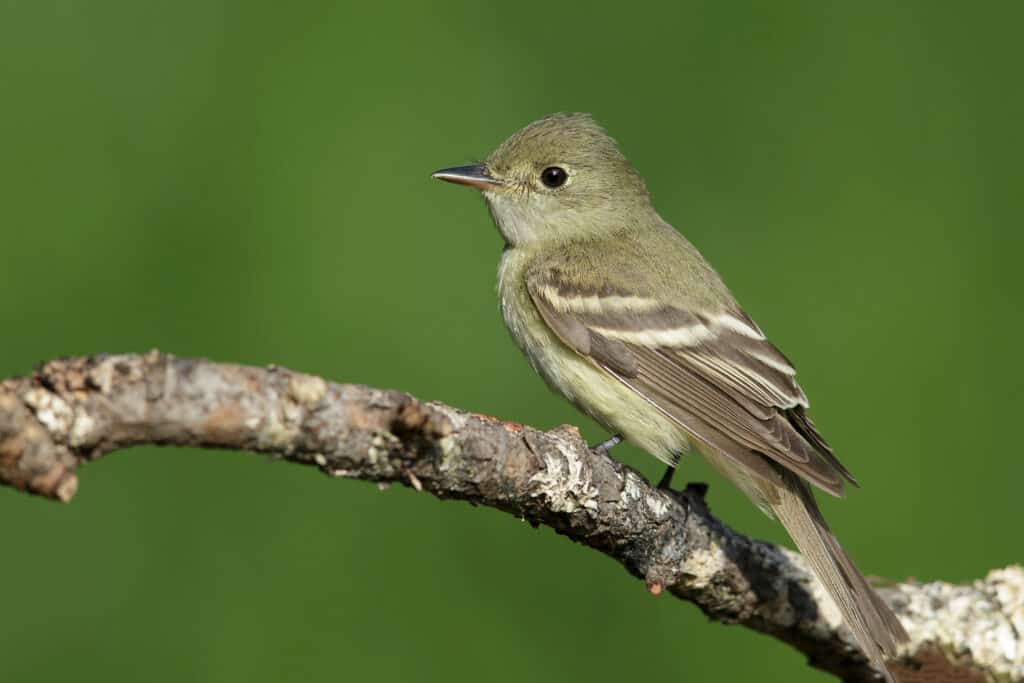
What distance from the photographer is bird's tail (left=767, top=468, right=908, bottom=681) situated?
409 centimetres

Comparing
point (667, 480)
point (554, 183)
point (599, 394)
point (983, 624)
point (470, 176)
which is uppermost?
point (554, 183)

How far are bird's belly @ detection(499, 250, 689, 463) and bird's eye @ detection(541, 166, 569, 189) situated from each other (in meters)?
0.82

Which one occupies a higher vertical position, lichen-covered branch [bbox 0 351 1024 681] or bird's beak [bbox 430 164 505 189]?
bird's beak [bbox 430 164 505 189]

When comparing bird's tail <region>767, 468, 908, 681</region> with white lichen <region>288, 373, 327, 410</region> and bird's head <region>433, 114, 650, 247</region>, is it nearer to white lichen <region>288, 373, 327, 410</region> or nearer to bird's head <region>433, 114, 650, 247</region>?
bird's head <region>433, 114, 650, 247</region>

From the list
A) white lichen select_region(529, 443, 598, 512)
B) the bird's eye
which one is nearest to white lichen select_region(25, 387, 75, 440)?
white lichen select_region(529, 443, 598, 512)

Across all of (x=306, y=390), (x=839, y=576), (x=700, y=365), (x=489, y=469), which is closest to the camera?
(x=306, y=390)

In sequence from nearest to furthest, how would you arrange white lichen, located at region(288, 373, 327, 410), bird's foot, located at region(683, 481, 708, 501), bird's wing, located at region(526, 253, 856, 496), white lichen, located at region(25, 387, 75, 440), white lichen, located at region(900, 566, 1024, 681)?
white lichen, located at region(25, 387, 75, 440)
white lichen, located at region(288, 373, 327, 410)
white lichen, located at region(900, 566, 1024, 681)
bird's wing, located at region(526, 253, 856, 496)
bird's foot, located at region(683, 481, 708, 501)

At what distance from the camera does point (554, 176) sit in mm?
5746

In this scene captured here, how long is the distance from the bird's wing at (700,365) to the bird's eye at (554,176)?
0.68 m

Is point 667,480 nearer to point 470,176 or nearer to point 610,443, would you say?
point 610,443

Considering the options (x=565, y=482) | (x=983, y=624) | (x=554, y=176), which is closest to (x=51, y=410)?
(x=565, y=482)

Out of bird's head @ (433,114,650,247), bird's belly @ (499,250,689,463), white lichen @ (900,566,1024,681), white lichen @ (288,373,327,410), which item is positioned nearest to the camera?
white lichen @ (288,373,327,410)

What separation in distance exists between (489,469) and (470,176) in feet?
8.65

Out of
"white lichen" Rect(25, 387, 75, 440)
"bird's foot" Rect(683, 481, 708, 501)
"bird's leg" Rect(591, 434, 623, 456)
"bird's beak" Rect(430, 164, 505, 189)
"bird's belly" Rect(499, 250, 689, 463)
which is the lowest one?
"white lichen" Rect(25, 387, 75, 440)
